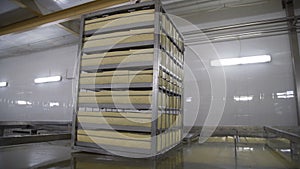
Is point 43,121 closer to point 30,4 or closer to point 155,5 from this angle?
point 30,4

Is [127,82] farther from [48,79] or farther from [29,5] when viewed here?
[48,79]

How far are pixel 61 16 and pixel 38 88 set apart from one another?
4.34 m

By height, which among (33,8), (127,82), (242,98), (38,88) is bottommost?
(242,98)

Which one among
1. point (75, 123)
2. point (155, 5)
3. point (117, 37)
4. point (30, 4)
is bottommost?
point (75, 123)

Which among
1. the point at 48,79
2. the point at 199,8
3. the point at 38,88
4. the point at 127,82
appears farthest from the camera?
the point at 38,88

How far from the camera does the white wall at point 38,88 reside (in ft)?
23.8

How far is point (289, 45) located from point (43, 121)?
804 centimetres

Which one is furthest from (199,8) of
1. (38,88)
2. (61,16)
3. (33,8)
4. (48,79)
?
(38,88)

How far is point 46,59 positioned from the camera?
8047mm

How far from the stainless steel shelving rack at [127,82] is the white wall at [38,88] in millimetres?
4314

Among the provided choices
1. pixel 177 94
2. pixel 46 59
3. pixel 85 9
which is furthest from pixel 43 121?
pixel 177 94

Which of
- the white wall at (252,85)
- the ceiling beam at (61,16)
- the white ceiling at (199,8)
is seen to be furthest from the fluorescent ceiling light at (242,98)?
the ceiling beam at (61,16)

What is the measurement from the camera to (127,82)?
9.30 feet

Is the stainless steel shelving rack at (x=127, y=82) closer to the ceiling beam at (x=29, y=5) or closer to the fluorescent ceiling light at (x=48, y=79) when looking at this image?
the ceiling beam at (x=29, y=5)
